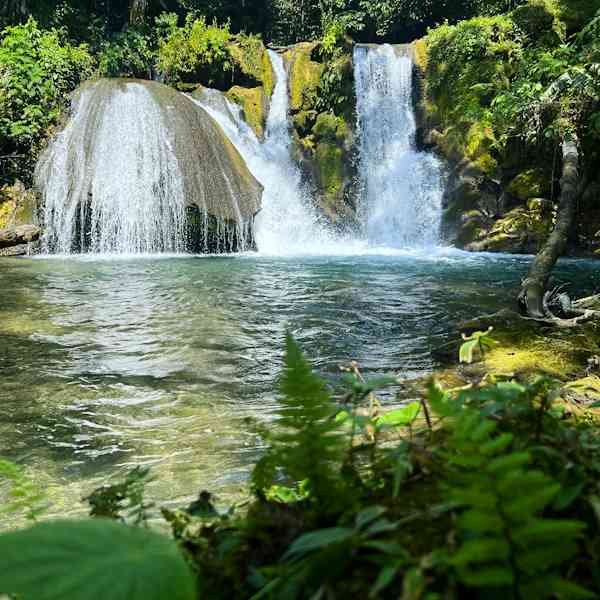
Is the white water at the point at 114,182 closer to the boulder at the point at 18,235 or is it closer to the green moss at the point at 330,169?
the boulder at the point at 18,235

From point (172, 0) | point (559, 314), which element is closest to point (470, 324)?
point (559, 314)

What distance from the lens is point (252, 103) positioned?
69.5 feet

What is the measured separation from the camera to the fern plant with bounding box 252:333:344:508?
3.13ft

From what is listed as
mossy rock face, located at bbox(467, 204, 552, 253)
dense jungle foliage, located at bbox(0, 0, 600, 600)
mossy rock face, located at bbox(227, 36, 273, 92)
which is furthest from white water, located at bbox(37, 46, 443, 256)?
dense jungle foliage, located at bbox(0, 0, 600, 600)

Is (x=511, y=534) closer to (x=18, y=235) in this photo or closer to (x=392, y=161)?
(x=18, y=235)

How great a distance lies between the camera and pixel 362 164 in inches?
783

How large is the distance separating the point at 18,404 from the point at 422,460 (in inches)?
154

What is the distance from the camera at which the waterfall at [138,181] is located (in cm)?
1546

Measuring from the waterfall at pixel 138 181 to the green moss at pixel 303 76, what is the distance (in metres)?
5.41

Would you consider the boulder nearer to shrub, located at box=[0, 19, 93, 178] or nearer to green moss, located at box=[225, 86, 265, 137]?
shrub, located at box=[0, 19, 93, 178]

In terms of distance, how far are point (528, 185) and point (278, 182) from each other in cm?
788

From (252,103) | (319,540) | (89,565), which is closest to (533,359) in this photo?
(319,540)

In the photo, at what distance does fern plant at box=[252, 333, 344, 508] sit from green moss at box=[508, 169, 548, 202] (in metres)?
15.6

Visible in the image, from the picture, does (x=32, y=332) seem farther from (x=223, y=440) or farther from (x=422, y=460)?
(x=422, y=460)
